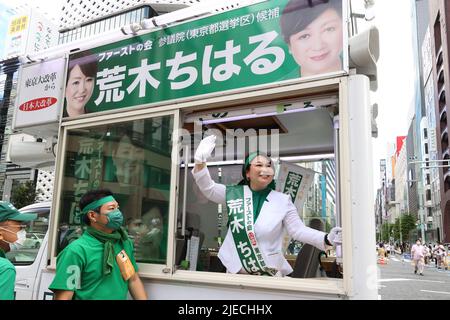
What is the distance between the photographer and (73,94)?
3295mm

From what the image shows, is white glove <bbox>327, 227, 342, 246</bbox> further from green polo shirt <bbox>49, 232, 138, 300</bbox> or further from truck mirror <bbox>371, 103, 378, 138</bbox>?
green polo shirt <bbox>49, 232, 138, 300</bbox>

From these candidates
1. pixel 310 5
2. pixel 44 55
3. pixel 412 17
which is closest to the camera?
pixel 310 5

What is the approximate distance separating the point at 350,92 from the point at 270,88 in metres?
0.51

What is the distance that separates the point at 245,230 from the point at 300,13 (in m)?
1.58

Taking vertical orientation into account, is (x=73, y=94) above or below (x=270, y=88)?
above

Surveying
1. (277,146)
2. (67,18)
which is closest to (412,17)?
(67,18)

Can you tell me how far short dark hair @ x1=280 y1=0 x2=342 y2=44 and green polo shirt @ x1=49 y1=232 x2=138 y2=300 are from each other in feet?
6.09

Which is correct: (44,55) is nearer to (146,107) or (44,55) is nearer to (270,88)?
(146,107)

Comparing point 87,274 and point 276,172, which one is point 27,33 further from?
point 87,274

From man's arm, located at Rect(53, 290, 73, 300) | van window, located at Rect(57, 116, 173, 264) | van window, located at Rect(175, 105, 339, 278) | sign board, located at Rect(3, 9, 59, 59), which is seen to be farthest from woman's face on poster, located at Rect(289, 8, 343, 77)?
sign board, located at Rect(3, 9, 59, 59)

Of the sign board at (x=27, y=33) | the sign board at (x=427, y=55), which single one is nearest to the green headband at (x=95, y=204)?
the sign board at (x=427, y=55)

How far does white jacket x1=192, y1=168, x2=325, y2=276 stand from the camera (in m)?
2.85

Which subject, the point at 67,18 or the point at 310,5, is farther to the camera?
the point at 67,18

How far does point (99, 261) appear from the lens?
7.95 ft
